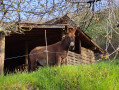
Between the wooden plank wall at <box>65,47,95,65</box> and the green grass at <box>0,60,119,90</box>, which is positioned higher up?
the green grass at <box>0,60,119,90</box>

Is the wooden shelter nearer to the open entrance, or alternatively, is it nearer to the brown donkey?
the open entrance

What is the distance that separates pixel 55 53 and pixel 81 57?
3796 mm

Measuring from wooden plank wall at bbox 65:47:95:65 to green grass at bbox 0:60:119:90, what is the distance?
12.4 feet

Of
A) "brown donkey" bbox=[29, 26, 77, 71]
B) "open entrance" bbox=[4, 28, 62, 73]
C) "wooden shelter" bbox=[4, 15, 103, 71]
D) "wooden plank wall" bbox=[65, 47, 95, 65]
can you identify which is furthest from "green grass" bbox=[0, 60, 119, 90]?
"open entrance" bbox=[4, 28, 62, 73]

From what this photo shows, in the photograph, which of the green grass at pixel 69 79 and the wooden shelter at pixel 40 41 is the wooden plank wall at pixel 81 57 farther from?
the green grass at pixel 69 79

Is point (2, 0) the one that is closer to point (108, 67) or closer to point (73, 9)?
point (73, 9)

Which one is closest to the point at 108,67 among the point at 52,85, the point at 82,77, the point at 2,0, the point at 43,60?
the point at 82,77

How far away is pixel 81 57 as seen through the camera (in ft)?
42.1

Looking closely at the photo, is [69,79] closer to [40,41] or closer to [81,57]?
[81,57]

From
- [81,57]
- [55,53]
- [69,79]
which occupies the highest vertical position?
[55,53]

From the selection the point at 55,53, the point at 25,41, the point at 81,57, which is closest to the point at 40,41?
the point at 25,41

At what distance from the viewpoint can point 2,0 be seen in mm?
6535

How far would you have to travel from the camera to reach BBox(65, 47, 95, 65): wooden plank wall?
11.5 m

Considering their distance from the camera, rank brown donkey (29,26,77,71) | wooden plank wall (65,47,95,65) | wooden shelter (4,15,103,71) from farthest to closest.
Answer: wooden plank wall (65,47,95,65) → wooden shelter (4,15,103,71) → brown donkey (29,26,77,71)
